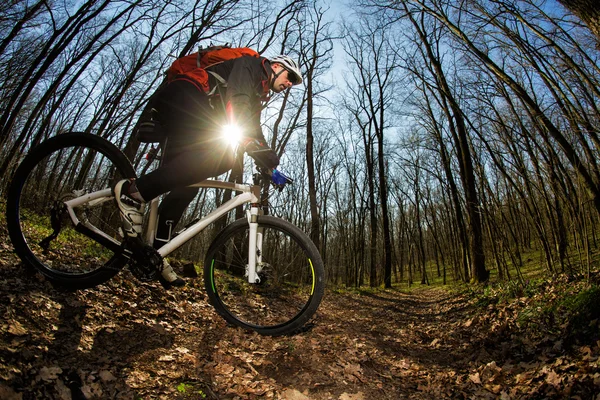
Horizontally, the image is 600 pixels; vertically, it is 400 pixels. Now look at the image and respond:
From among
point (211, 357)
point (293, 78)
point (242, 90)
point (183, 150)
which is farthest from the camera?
point (293, 78)

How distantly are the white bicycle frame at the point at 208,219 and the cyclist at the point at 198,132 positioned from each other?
107 millimetres

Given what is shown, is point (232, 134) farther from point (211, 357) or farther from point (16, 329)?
point (16, 329)

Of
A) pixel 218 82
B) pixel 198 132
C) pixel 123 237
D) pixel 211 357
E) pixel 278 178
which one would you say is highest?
pixel 218 82

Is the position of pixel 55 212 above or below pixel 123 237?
above

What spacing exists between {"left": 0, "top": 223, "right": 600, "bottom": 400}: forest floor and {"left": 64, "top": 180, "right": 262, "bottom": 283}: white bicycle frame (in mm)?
570

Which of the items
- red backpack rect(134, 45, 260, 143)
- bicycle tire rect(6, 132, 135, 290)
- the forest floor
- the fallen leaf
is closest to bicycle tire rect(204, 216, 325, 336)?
the forest floor

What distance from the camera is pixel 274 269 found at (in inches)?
115

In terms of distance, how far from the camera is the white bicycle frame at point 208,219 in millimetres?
2445

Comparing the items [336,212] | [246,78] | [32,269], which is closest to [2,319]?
[32,269]

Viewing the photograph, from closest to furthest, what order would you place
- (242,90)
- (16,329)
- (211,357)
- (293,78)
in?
(16,329) < (211,357) < (242,90) < (293,78)

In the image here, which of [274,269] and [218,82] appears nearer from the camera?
[218,82]

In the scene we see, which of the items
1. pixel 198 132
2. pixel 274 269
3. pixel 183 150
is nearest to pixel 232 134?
pixel 198 132

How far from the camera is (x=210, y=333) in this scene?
2.57 meters

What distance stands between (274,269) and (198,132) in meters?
1.45
